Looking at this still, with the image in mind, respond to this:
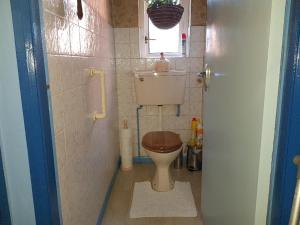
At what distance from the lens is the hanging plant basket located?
6.08ft

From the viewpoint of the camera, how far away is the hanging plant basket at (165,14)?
1853 millimetres

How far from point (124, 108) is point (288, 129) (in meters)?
1.87

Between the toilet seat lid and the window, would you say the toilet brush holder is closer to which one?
the toilet seat lid

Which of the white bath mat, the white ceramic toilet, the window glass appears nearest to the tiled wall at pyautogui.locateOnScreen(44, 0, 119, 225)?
the white bath mat

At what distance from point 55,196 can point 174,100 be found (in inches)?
59.0

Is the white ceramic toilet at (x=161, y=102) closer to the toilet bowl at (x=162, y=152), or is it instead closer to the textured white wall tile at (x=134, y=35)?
the toilet bowl at (x=162, y=152)

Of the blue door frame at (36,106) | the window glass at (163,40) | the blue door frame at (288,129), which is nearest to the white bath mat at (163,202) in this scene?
the blue door frame at (36,106)

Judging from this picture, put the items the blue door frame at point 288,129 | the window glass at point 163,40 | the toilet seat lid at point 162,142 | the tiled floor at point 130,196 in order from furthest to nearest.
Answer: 1. the window glass at point 163,40
2. the toilet seat lid at point 162,142
3. the tiled floor at point 130,196
4. the blue door frame at point 288,129

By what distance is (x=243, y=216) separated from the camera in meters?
0.81

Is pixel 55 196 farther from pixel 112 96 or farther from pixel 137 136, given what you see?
pixel 137 136

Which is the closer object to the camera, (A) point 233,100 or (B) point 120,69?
(A) point 233,100

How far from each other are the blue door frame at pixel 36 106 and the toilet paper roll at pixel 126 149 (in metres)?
1.41

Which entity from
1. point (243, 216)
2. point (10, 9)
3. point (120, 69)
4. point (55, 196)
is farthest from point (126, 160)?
point (10, 9)

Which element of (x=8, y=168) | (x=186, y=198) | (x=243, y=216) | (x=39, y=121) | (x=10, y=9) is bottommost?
(x=186, y=198)
